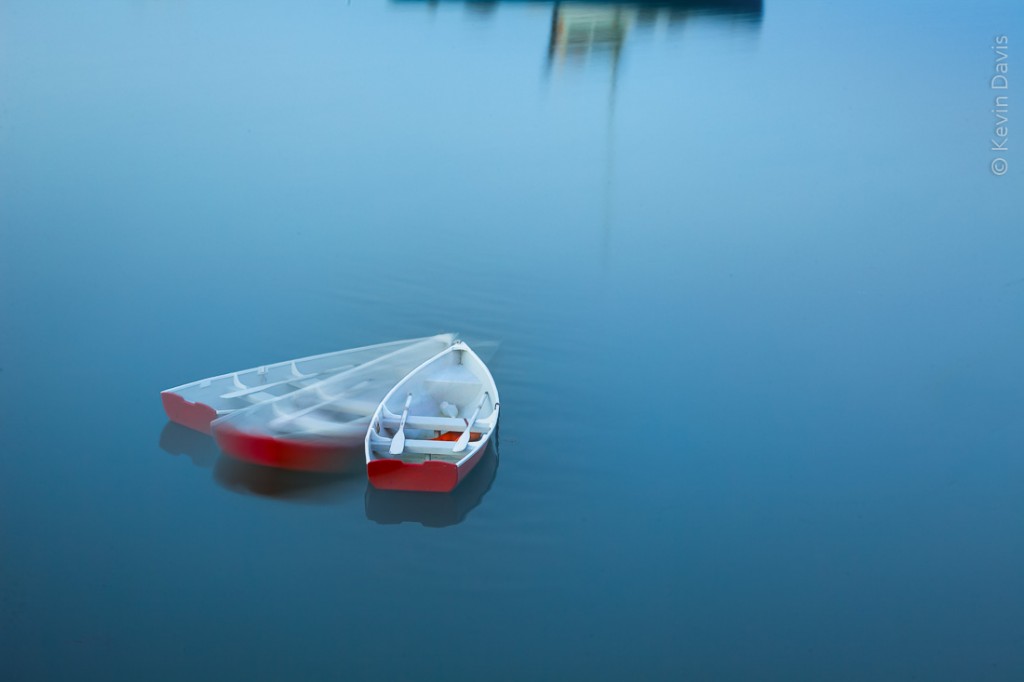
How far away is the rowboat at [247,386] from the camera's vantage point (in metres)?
6.63

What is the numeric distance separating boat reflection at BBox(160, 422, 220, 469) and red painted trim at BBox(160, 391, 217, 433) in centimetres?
5

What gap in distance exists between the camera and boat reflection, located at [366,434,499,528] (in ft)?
19.5

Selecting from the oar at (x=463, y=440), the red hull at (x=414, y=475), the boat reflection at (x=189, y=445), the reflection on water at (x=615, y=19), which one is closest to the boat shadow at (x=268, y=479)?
the boat reflection at (x=189, y=445)

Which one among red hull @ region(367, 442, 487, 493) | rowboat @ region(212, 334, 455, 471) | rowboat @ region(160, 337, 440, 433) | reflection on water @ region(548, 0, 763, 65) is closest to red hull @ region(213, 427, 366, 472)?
rowboat @ region(212, 334, 455, 471)

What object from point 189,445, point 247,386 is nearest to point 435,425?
point 247,386

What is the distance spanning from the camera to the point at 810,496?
625cm

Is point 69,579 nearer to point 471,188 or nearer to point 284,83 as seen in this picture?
point 471,188

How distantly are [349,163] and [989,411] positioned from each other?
306 inches

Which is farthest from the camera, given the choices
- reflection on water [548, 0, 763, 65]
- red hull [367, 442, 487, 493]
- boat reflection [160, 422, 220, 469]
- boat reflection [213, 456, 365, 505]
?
reflection on water [548, 0, 763, 65]

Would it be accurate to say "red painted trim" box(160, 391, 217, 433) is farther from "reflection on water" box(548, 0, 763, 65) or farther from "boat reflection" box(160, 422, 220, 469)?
"reflection on water" box(548, 0, 763, 65)

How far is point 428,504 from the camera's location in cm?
608

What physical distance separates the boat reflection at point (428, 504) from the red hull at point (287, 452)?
0.33 metres

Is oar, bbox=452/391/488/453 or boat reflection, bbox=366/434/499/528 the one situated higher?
oar, bbox=452/391/488/453

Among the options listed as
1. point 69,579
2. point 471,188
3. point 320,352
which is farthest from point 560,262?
point 69,579
